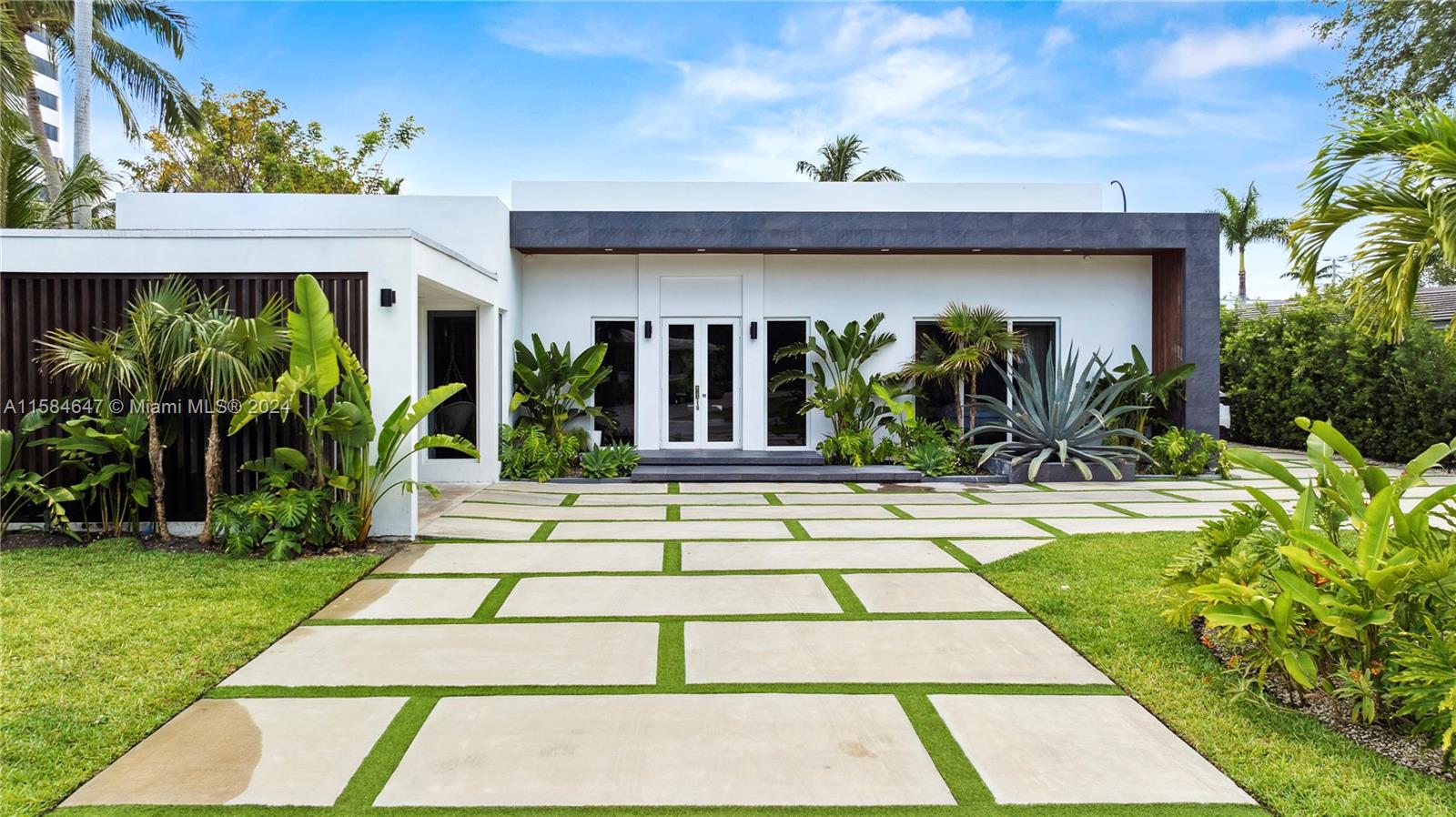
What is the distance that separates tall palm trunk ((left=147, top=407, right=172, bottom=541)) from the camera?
6929 mm

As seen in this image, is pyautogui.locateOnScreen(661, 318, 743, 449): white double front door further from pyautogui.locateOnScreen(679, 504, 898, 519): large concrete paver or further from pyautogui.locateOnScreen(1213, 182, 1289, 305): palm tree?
pyautogui.locateOnScreen(1213, 182, 1289, 305): palm tree

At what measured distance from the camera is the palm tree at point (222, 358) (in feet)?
21.4

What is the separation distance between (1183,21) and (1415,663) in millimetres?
13297

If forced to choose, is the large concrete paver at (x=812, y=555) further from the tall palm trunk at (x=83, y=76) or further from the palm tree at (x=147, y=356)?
the tall palm trunk at (x=83, y=76)

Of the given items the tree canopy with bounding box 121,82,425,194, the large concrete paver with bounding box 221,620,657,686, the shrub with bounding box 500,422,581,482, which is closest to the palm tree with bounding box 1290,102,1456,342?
the large concrete paver with bounding box 221,620,657,686

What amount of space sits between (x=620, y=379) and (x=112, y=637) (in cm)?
950

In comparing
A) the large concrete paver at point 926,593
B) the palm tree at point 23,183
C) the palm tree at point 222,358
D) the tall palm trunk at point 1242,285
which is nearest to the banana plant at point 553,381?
the palm tree at point 222,358

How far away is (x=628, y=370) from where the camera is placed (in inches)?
542

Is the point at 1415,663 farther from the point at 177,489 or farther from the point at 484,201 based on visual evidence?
the point at 484,201

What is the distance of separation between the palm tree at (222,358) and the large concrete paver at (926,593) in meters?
4.98

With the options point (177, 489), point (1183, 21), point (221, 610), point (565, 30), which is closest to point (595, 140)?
point (565, 30)

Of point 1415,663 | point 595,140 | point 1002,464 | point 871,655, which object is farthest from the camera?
point 595,140

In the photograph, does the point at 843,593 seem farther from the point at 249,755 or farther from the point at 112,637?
the point at 112,637

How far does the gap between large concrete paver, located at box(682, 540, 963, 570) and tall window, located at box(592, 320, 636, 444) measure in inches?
255
